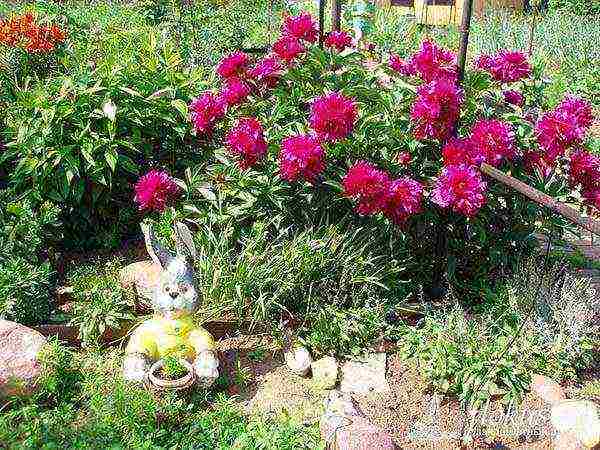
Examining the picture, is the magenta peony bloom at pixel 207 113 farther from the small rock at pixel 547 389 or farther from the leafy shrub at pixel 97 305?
the small rock at pixel 547 389

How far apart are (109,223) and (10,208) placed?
0.65 metres

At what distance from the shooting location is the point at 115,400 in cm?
325

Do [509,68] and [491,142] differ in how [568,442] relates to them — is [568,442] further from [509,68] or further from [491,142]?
[509,68]

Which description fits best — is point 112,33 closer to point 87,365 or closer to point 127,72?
point 127,72

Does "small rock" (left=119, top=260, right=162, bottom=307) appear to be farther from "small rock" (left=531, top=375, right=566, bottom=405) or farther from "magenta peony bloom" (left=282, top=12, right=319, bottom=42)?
"small rock" (left=531, top=375, right=566, bottom=405)

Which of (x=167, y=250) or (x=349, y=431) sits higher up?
(x=167, y=250)

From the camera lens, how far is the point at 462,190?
11.3ft

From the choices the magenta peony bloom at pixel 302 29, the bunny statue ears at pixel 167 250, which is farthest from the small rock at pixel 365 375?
the magenta peony bloom at pixel 302 29

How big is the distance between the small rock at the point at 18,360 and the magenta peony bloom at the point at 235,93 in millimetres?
1572

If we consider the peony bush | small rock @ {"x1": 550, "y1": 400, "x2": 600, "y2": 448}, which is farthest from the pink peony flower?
small rock @ {"x1": 550, "y1": 400, "x2": 600, "y2": 448}

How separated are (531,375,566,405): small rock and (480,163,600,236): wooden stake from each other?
0.80 meters

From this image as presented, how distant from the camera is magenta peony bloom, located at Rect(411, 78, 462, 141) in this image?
358 cm

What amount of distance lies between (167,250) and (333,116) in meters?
1.09

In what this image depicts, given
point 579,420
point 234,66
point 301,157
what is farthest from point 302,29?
point 579,420
